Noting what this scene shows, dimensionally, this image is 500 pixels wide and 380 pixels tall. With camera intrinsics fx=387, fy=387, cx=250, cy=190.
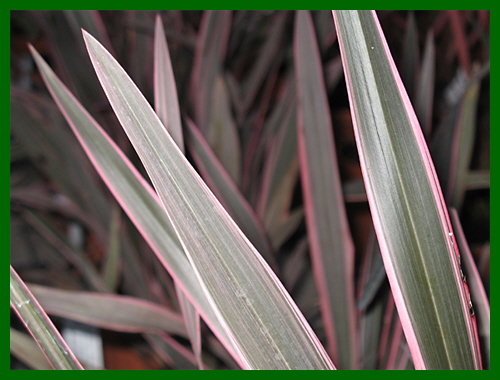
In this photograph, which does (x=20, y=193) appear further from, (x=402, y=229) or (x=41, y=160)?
(x=402, y=229)

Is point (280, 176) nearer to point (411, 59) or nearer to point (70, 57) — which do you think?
point (411, 59)

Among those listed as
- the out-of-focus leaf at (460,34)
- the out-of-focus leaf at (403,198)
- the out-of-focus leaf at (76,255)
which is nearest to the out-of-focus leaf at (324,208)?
the out-of-focus leaf at (403,198)

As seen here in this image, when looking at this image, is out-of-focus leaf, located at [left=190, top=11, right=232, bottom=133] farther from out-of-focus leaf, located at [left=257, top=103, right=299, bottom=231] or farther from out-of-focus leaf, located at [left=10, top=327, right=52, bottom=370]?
out-of-focus leaf, located at [left=10, top=327, right=52, bottom=370]

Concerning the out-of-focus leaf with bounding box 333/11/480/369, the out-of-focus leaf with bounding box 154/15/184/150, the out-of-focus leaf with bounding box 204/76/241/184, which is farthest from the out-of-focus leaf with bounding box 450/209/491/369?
the out-of-focus leaf with bounding box 204/76/241/184

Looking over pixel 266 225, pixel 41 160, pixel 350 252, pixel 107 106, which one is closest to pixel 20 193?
pixel 41 160

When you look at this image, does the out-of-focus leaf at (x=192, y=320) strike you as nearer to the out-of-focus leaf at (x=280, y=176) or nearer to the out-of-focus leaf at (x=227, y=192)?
the out-of-focus leaf at (x=227, y=192)

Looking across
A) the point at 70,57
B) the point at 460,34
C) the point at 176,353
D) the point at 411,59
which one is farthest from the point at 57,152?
the point at 460,34
